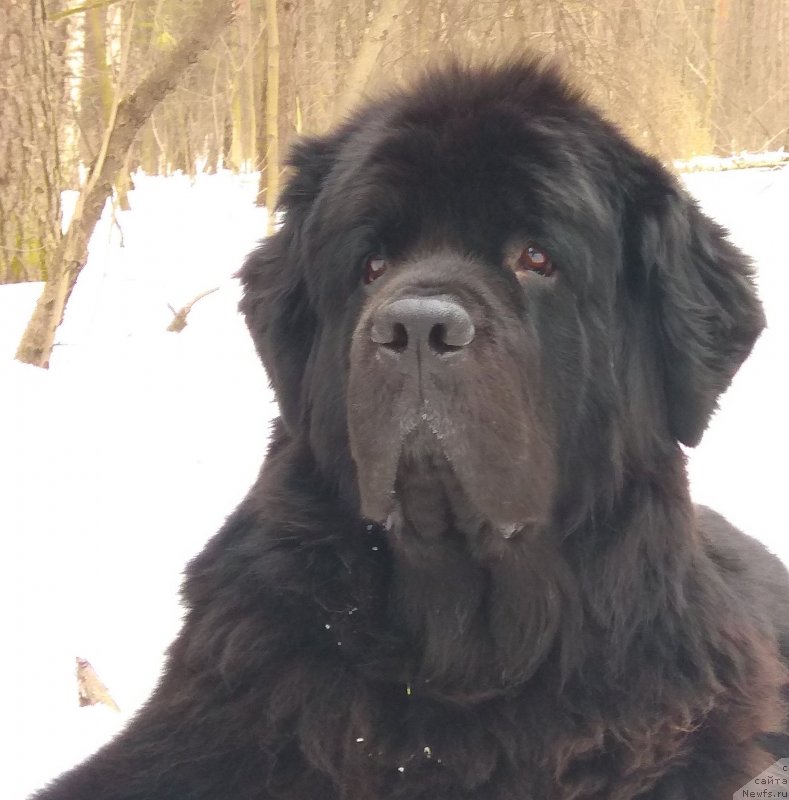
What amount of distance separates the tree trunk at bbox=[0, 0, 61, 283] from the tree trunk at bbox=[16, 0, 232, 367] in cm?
109

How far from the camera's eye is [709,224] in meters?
2.47

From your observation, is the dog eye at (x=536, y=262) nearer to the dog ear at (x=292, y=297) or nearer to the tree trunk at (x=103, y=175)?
the dog ear at (x=292, y=297)

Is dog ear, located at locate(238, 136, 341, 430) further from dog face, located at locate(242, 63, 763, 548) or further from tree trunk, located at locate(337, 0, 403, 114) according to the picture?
tree trunk, located at locate(337, 0, 403, 114)

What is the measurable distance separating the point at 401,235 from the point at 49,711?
2.01 m

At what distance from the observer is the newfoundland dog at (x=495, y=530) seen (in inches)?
83.5

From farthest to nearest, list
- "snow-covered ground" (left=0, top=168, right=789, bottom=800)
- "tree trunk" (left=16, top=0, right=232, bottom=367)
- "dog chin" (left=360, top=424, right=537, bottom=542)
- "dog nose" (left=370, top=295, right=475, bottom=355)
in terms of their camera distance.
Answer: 1. "tree trunk" (left=16, top=0, right=232, bottom=367)
2. "snow-covered ground" (left=0, top=168, right=789, bottom=800)
3. "dog chin" (left=360, top=424, right=537, bottom=542)
4. "dog nose" (left=370, top=295, right=475, bottom=355)

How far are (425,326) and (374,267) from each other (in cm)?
49

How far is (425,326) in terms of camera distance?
6.23 ft

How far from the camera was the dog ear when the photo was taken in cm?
253

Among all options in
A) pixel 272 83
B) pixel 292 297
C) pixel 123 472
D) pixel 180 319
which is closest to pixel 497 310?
pixel 292 297

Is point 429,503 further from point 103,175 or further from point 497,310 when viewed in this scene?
point 103,175

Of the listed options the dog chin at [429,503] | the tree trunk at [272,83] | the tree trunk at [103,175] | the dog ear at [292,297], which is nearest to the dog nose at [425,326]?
the dog chin at [429,503]

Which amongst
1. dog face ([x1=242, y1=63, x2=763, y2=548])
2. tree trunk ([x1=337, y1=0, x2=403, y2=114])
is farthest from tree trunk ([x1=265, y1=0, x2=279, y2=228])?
dog face ([x1=242, y1=63, x2=763, y2=548])

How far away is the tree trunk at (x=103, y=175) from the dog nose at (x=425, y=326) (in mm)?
4488
